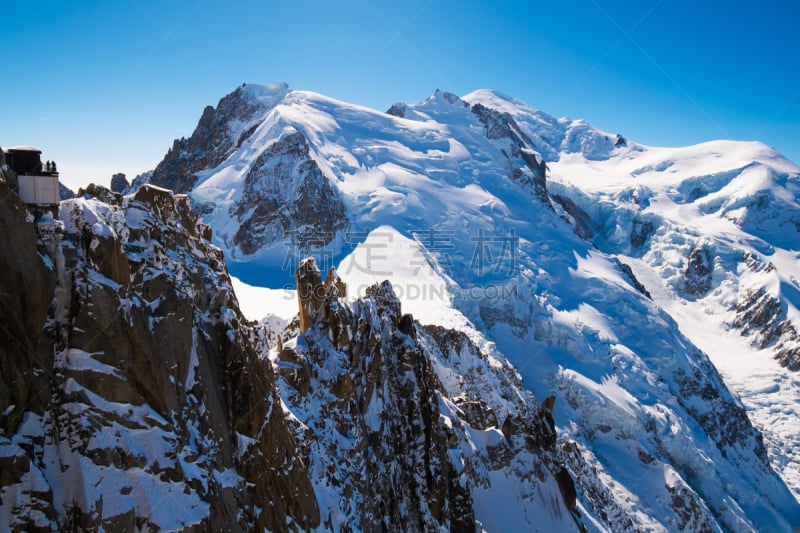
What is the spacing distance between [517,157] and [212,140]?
220 feet

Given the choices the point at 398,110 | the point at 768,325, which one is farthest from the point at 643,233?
the point at 398,110

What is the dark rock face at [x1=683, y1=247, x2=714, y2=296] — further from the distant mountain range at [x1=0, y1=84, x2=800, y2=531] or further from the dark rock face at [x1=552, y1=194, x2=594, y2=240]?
the dark rock face at [x1=552, y1=194, x2=594, y2=240]

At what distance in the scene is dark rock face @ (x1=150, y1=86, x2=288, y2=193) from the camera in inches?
4077

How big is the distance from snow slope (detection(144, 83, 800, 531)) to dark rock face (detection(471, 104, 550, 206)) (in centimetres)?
50

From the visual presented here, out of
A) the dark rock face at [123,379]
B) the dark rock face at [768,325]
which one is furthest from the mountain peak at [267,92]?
the dark rock face at [768,325]

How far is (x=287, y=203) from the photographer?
269 feet

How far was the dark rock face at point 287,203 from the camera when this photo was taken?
78938 mm

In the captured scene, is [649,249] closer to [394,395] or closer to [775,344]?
[775,344]

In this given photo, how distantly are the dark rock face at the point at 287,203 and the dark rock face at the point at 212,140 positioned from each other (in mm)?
17495

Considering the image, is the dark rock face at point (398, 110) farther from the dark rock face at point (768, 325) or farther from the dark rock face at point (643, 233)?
the dark rock face at point (768, 325)

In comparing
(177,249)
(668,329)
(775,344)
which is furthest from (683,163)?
(177,249)

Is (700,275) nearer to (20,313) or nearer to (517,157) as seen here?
(517,157)

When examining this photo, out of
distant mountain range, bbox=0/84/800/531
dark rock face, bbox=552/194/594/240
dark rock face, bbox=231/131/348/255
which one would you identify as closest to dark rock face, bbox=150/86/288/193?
distant mountain range, bbox=0/84/800/531

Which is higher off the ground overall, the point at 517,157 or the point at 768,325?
the point at 517,157
